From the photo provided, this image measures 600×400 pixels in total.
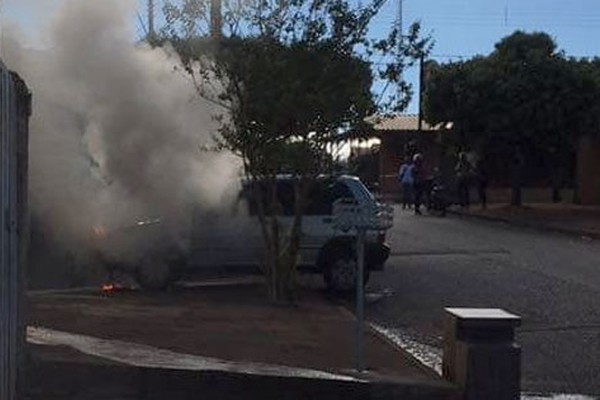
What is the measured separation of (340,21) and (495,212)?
2011 cm

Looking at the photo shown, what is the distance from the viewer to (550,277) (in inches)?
731

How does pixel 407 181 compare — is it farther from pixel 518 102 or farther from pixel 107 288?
pixel 107 288

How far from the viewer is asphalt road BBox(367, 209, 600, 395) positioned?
1166 cm

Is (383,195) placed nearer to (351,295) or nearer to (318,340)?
(351,295)

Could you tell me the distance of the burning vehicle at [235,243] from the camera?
1559 cm

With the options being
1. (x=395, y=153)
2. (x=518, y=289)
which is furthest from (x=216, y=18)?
(x=395, y=153)

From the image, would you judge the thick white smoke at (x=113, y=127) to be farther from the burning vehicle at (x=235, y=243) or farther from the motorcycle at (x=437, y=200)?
the motorcycle at (x=437, y=200)

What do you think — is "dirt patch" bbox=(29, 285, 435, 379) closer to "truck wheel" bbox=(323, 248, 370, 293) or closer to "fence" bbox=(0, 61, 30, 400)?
"truck wheel" bbox=(323, 248, 370, 293)

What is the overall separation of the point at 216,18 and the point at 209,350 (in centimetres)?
519

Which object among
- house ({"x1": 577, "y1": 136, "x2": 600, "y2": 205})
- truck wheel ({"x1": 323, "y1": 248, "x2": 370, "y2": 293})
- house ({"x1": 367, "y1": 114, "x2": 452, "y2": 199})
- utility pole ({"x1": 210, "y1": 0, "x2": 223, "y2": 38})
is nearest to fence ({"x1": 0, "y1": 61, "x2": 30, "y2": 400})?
utility pole ({"x1": 210, "y1": 0, "x2": 223, "y2": 38})

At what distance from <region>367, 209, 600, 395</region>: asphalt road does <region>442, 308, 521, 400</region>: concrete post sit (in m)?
1.24

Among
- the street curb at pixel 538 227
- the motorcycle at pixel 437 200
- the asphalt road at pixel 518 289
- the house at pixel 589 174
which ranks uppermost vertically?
the house at pixel 589 174

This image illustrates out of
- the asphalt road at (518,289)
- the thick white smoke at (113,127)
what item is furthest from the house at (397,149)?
the thick white smoke at (113,127)

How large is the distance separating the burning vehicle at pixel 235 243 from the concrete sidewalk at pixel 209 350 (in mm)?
1118
